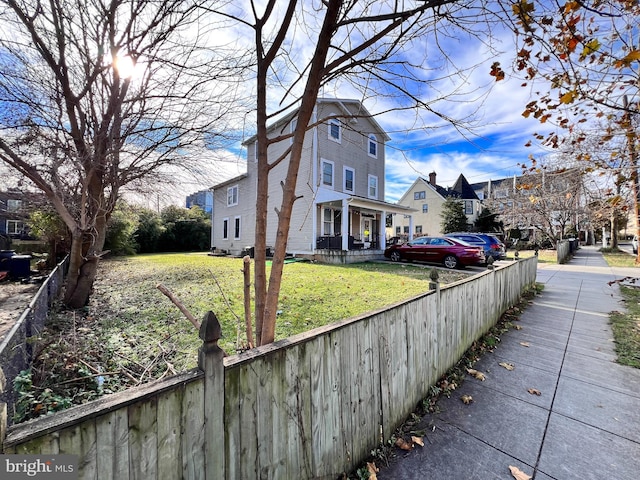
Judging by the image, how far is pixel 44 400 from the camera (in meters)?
2.73

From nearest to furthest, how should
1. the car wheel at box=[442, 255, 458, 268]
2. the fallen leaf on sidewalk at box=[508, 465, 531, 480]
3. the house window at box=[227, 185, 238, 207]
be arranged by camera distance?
the fallen leaf on sidewalk at box=[508, 465, 531, 480] < the car wheel at box=[442, 255, 458, 268] < the house window at box=[227, 185, 238, 207]

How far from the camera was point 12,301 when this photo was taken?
278 inches

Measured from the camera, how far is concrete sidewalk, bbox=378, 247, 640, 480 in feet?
7.41

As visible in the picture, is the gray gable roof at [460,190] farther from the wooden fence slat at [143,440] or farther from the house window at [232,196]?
the wooden fence slat at [143,440]

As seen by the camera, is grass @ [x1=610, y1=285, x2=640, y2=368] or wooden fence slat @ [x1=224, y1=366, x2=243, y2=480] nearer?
wooden fence slat @ [x1=224, y1=366, x2=243, y2=480]

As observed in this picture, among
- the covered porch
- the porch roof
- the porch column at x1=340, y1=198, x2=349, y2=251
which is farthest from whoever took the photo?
the covered porch

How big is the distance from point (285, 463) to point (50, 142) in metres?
6.30

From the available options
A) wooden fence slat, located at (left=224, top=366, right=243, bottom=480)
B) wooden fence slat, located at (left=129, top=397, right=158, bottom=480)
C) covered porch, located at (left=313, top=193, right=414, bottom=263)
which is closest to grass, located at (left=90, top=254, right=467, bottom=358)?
wooden fence slat, located at (left=224, top=366, right=243, bottom=480)

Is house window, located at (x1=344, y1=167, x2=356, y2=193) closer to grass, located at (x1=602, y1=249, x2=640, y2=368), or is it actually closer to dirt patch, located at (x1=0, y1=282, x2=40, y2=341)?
grass, located at (x1=602, y1=249, x2=640, y2=368)

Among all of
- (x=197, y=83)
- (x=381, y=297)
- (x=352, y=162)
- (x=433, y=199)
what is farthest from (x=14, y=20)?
(x=433, y=199)

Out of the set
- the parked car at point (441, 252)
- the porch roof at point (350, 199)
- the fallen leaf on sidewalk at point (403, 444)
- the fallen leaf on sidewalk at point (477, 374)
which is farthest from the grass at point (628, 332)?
the porch roof at point (350, 199)

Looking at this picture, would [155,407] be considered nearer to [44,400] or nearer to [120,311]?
[44,400]

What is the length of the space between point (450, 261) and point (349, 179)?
25.9ft

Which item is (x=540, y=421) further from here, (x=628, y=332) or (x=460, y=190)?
(x=460, y=190)
